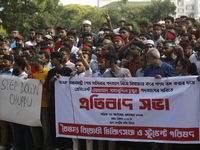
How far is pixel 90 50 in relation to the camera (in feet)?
33.8

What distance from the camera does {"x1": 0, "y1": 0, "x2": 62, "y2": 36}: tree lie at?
25172mm

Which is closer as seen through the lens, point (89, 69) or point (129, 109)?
point (129, 109)

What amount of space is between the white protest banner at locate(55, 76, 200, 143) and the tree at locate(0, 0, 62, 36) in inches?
682

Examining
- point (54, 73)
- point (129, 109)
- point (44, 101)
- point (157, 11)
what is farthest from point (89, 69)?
point (157, 11)

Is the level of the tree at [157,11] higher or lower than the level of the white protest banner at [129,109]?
higher

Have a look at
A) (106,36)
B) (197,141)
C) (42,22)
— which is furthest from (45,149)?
(42,22)

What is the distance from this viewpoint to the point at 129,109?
7.98 metres

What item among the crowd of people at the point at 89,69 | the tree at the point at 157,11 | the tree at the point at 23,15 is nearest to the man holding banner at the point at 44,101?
the crowd of people at the point at 89,69

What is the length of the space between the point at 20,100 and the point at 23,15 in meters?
16.9

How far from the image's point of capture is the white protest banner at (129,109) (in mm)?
7539

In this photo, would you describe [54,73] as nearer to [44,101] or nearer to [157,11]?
[44,101]

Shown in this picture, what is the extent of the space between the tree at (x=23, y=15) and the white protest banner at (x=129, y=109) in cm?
1733

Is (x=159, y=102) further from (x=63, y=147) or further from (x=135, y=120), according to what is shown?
(x=63, y=147)

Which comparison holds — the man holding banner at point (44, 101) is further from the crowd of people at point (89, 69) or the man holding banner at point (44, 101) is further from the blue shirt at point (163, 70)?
the blue shirt at point (163, 70)
